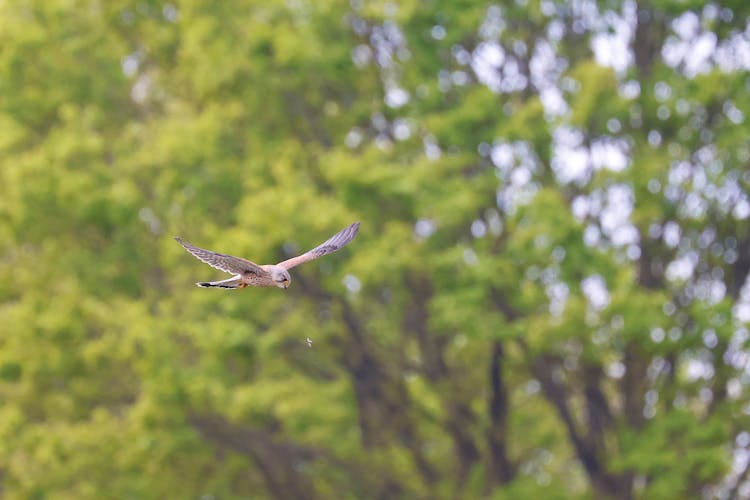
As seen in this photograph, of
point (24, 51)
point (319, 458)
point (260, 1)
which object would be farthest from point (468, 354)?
point (24, 51)

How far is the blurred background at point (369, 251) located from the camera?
1485 centimetres

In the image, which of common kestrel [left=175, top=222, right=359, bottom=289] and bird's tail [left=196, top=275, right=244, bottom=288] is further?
bird's tail [left=196, top=275, right=244, bottom=288]

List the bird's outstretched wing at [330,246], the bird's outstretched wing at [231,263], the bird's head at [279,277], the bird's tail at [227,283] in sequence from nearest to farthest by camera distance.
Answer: the bird's outstretched wing at [231,263] < the bird's tail at [227,283] < the bird's head at [279,277] < the bird's outstretched wing at [330,246]

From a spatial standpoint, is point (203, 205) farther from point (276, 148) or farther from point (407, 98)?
point (407, 98)

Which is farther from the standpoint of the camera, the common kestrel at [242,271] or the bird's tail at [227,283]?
the bird's tail at [227,283]

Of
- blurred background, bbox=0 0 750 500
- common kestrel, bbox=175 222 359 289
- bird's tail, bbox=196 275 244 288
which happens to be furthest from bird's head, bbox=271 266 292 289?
blurred background, bbox=0 0 750 500

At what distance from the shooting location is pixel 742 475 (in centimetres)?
1600

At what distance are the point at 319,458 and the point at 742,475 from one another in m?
4.79

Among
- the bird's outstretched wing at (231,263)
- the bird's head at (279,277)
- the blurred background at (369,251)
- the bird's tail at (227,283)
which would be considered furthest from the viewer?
the blurred background at (369,251)

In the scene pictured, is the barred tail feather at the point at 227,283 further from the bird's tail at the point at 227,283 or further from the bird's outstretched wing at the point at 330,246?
the bird's outstretched wing at the point at 330,246

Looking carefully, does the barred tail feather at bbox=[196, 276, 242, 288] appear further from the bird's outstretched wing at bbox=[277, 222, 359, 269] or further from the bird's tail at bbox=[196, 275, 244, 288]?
the bird's outstretched wing at bbox=[277, 222, 359, 269]

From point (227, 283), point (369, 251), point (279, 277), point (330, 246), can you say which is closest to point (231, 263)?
point (227, 283)

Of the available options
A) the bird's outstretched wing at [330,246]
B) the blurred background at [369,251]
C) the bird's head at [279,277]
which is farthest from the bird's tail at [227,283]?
the blurred background at [369,251]

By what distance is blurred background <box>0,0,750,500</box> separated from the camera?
14.9m
